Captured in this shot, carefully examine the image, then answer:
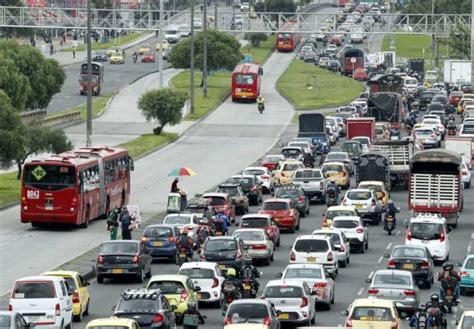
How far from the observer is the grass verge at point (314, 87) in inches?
5226

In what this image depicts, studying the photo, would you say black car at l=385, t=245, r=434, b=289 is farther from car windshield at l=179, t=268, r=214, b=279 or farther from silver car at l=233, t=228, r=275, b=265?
car windshield at l=179, t=268, r=214, b=279

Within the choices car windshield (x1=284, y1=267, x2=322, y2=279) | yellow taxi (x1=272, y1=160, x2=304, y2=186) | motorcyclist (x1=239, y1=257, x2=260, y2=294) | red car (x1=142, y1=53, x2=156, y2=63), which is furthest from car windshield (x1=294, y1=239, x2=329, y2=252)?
red car (x1=142, y1=53, x2=156, y2=63)

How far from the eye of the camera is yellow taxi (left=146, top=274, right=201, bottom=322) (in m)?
42.5

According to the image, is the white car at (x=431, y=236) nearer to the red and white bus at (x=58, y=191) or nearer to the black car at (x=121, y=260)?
the black car at (x=121, y=260)

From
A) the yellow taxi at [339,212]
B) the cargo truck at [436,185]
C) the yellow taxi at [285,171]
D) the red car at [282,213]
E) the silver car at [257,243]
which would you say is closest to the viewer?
the silver car at [257,243]

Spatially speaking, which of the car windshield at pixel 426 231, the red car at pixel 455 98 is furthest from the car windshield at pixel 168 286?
the red car at pixel 455 98

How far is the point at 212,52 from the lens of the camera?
147 metres

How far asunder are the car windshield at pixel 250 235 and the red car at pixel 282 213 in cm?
803

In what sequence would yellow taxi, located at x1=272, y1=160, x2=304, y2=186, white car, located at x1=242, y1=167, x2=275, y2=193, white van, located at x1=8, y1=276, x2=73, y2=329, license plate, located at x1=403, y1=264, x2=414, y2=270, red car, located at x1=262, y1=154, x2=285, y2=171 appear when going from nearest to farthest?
white van, located at x1=8, y1=276, x2=73, y2=329 < license plate, located at x1=403, y1=264, x2=414, y2=270 < white car, located at x1=242, y1=167, x2=275, y2=193 < yellow taxi, located at x1=272, y1=160, x2=304, y2=186 < red car, located at x1=262, y1=154, x2=285, y2=171

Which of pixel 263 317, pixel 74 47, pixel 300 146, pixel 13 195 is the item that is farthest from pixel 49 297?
pixel 74 47

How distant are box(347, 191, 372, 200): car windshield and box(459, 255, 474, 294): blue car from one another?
16.2 meters

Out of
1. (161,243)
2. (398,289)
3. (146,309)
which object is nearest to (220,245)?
(161,243)

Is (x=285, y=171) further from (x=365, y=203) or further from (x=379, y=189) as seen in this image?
(x=365, y=203)

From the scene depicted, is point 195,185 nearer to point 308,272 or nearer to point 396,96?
point 396,96
